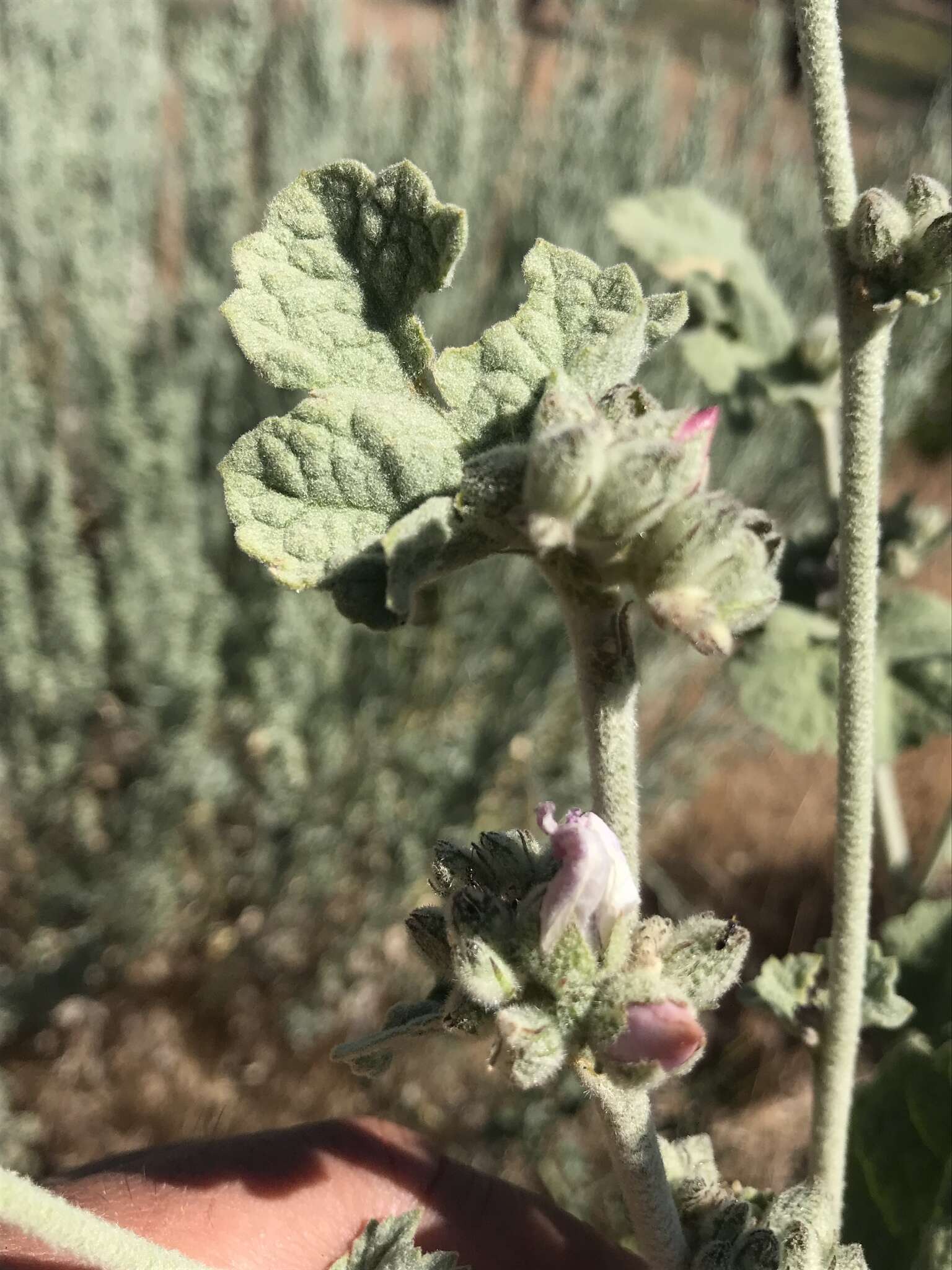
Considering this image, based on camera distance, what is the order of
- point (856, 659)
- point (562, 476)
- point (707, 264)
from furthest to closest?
point (707, 264) < point (856, 659) < point (562, 476)

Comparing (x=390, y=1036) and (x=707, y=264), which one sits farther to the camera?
(x=707, y=264)

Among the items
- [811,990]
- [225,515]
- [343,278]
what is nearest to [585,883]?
[343,278]

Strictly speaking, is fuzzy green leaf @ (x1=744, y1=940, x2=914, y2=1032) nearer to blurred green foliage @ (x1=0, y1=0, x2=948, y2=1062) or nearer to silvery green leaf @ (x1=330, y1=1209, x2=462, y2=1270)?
silvery green leaf @ (x1=330, y1=1209, x2=462, y2=1270)

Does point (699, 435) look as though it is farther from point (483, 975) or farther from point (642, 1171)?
point (642, 1171)

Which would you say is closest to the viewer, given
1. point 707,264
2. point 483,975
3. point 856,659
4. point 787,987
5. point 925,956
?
point 483,975

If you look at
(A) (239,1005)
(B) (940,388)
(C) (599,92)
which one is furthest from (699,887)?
(C) (599,92)

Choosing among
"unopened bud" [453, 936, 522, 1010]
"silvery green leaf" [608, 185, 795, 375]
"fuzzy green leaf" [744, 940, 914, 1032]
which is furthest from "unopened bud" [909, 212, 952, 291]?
"silvery green leaf" [608, 185, 795, 375]

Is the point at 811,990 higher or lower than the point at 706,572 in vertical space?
lower
